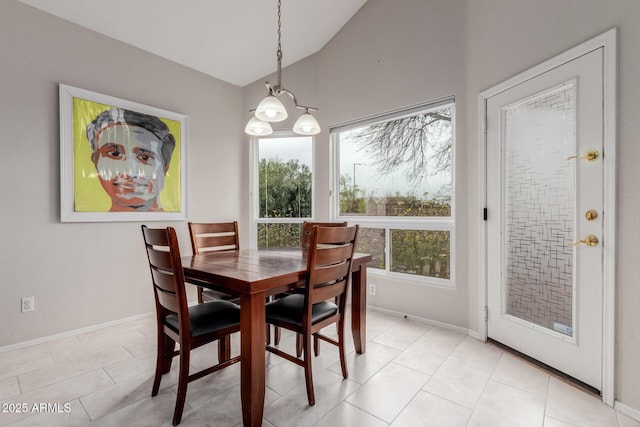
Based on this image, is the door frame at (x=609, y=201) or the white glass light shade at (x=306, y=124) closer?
the door frame at (x=609, y=201)

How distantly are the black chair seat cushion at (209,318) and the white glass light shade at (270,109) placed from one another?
1.30m

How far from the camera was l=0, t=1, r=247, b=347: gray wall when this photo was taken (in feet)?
7.77

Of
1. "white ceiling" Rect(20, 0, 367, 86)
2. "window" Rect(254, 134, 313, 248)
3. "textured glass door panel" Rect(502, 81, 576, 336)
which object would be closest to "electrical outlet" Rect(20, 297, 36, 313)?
"window" Rect(254, 134, 313, 248)

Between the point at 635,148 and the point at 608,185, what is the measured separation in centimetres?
22

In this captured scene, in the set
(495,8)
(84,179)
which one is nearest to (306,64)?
(495,8)

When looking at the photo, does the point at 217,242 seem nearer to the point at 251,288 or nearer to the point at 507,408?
the point at 251,288

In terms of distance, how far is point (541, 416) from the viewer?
5.26 feet

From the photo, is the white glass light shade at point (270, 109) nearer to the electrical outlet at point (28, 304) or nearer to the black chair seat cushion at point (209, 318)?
the black chair seat cushion at point (209, 318)

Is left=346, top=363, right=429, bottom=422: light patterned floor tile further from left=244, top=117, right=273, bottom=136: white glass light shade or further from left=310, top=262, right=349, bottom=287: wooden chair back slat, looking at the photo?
left=244, top=117, right=273, bottom=136: white glass light shade

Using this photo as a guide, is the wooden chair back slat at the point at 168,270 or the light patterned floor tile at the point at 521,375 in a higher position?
the wooden chair back slat at the point at 168,270

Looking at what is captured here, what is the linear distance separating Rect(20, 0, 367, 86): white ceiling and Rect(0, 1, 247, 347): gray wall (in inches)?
6.0

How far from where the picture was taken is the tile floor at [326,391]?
1.58 m

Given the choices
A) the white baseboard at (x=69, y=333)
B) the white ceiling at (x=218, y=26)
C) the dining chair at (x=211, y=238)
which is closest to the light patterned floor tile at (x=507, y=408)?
the dining chair at (x=211, y=238)

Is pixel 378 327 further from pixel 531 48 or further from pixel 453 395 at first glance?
pixel 531 48
